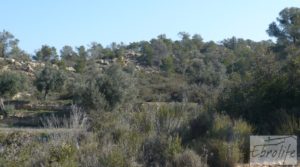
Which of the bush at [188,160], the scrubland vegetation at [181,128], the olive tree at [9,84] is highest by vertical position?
the olive tree at [9,84]

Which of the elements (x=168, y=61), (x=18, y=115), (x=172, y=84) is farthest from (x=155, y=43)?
(x=18, y=115)

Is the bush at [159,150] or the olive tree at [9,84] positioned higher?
A: the olive tree at [9,84]

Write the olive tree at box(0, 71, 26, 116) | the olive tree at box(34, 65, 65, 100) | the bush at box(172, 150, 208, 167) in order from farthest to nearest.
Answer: the olive tree at box(34, 65, 65, 100) < the olive tree at box(0, 71, 26, 116) < the bush at box(172, 150, 208, 167)

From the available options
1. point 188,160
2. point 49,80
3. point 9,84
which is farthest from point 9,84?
point 188,160

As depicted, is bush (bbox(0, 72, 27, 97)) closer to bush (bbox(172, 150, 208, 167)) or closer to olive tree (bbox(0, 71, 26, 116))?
olive tree (bbox(0, 71, 26, 116))

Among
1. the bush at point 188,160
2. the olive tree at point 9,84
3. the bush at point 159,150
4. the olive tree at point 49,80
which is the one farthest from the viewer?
the olive tree at point 49,80

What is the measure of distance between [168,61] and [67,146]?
86.0 m

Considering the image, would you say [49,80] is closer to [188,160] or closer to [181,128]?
[181,128]

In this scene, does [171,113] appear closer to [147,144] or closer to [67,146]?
[147,144]

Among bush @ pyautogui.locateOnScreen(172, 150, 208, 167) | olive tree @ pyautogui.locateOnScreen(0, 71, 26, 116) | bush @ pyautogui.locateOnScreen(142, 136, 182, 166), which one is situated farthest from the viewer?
olive tree @ pyautogui.locateOnScreen(0, 71, 26, 116)

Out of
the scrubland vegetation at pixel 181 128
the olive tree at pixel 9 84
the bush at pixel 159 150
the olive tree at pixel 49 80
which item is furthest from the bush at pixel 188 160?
the olive tree at pixel 49 80

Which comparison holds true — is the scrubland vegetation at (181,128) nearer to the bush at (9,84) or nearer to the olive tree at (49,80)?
the bush at (9,84)

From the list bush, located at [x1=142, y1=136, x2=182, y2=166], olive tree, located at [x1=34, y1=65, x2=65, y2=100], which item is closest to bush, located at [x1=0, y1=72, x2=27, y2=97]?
olive tree, located at [x1=34, y1=65, x2=65, y2=100]

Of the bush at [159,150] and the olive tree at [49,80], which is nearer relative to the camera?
the bush at [159,150]
